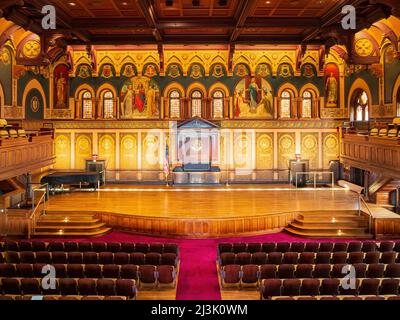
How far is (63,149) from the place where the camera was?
2616 cm

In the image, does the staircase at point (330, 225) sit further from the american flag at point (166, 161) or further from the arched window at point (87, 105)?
the arched window at point (87, 105)

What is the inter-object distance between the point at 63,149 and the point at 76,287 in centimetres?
1852

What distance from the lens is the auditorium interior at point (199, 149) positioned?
10.4 m

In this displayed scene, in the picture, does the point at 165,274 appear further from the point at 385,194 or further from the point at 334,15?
the point at 334,15

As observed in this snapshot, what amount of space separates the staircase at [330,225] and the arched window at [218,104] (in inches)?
426

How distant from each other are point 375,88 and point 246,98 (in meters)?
7.37

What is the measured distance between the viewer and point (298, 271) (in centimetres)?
988

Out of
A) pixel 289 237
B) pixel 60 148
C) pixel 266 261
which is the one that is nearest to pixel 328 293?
pixel 266 261

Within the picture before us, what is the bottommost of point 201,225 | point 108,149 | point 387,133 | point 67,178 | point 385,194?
point 201,225

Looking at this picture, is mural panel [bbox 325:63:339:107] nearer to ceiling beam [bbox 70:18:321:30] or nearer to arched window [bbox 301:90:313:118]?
arched window [bbox 301:90:313:118]

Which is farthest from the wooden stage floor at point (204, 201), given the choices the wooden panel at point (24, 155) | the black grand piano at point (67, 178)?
the wooden panel at point (24, 155)

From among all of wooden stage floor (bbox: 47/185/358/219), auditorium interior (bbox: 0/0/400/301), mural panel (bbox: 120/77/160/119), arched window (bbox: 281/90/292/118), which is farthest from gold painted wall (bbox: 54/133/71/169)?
arched window (bbox: 281/90/292/118)

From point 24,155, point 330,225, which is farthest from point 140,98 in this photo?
point 330,225
